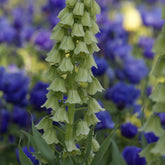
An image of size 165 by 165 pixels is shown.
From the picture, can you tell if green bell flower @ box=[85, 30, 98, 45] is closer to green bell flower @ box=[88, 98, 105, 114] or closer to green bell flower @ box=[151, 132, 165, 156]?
green bell flower @ box=[88, 98, 105, 114]

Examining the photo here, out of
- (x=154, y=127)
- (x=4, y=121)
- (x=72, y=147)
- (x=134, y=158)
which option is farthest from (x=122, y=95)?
(x=154, y=127)

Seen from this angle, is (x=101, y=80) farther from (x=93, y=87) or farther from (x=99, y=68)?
(x=93, y=87)

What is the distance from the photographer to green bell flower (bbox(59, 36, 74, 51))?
658mm

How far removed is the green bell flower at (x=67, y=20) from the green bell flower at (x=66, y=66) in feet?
0.21

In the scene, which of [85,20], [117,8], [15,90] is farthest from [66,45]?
[117,8]

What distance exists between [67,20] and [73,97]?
0.46 ft

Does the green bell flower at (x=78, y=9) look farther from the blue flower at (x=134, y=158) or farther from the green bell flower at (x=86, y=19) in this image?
the blue flower at (x=134, y=158)

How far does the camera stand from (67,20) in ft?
2.15

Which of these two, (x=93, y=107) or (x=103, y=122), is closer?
(x=93, y=107)

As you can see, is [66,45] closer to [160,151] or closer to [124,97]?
[160,151]

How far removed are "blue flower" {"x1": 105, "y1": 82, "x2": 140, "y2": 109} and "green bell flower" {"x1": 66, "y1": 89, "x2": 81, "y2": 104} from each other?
650 millimetres

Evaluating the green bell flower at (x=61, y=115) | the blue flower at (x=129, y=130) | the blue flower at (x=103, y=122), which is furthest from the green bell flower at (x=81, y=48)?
the blue flower at (x=129, y=130)

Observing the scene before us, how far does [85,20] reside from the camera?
0.66 metres

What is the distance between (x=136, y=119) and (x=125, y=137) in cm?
25
